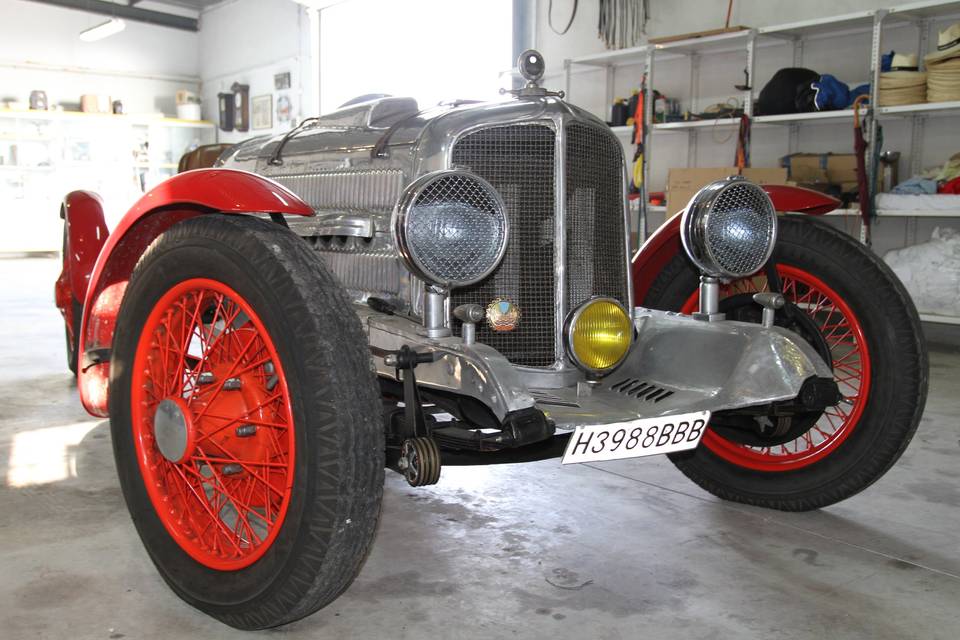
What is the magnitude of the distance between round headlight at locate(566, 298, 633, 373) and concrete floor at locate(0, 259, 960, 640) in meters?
0.53

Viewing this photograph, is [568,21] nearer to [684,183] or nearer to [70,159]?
[684,183]

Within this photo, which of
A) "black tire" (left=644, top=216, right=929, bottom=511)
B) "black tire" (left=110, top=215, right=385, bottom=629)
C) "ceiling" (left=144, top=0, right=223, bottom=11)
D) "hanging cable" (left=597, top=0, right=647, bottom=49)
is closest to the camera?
"black tire" (left=110, top=215, right=385, bottom=629)

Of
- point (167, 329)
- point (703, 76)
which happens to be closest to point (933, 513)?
point (167, 329)

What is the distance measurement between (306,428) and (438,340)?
0.48m

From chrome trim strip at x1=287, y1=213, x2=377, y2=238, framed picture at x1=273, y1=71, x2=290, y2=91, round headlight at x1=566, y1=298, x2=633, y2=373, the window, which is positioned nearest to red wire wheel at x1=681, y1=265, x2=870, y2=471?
round headlight at x1=566, y1=298, x2=633, y2=373

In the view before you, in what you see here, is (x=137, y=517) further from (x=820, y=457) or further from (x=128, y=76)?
(x=128, y=76)

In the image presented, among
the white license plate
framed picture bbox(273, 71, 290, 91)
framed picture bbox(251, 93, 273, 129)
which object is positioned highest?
framed picture bbox(273, 71, 290, 91)

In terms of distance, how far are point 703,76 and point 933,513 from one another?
18.8 ft

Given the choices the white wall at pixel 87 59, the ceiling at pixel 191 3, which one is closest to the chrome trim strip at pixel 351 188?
the white wall at pixel 87 59

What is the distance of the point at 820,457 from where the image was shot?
8.64ft

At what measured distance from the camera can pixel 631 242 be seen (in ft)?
8.48

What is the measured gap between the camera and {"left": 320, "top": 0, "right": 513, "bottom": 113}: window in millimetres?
10078

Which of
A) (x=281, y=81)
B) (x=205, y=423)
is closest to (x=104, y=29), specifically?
(x=281, y=81)

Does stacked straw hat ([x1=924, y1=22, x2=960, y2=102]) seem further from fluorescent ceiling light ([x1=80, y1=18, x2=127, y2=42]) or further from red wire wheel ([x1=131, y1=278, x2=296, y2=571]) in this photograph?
fluorescent ceiling light ([x1=80, y1=18, x2=127, y2=42])
